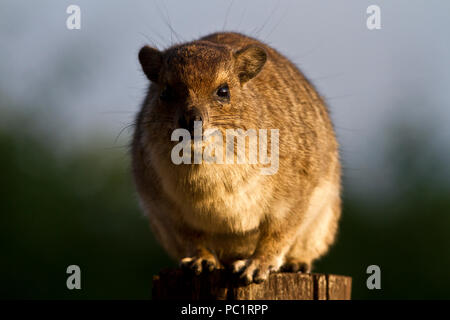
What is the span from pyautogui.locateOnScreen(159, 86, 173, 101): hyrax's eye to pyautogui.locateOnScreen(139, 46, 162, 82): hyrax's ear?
810 millimetres

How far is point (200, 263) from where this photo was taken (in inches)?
300

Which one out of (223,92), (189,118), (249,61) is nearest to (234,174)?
(223,92)

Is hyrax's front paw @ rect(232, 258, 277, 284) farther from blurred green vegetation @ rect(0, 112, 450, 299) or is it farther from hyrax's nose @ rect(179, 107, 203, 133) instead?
blurred green vegetation @ rect(0, 112, 450, 299)

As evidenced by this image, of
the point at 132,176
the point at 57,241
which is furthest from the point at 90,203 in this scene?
the point at 132,176

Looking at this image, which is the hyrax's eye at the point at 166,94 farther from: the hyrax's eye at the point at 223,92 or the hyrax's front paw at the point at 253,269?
the hyrax's front paw at the point at 253,269

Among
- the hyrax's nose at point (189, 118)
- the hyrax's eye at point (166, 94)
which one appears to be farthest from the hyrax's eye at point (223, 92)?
the hyrax's nose at point (189, 118)

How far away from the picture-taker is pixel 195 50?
24.8ft

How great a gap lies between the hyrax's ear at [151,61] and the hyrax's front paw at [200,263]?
2.20m

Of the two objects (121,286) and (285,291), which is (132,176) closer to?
(285,291)

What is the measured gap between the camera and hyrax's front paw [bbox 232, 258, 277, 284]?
22.8 ft

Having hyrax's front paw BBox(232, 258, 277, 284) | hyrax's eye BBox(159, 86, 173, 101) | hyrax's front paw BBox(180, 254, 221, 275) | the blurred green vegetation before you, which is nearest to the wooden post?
hyrax's front paw BBox(232, 258, 277, 284)

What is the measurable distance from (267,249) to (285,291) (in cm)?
124

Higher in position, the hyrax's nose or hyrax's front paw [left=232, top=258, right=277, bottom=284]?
the hyrax's nose
